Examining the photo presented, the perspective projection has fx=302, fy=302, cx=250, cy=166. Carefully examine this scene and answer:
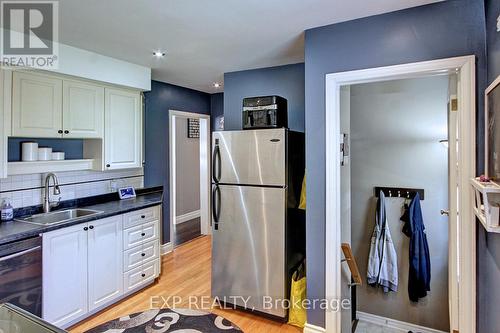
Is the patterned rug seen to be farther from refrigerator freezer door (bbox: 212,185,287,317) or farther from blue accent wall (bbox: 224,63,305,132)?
blue accent wall (bbox: 224,63,305,132)

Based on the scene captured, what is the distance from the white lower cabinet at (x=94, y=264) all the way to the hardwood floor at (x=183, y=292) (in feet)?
0.32

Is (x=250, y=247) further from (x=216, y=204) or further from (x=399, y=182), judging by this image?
(x=399, y=182)

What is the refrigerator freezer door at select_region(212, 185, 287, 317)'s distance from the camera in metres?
2.72

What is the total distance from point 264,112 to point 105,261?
208cm

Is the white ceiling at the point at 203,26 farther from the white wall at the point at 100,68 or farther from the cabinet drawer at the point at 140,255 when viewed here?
the cabinet drawer at the point at 140,255

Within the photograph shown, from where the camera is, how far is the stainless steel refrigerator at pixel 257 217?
2705mm

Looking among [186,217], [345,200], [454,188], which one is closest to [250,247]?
[345,200]

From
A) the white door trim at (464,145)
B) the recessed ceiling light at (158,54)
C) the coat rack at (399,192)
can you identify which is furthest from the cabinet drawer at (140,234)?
the coat rack at (399,192)

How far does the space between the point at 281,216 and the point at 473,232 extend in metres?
1.37

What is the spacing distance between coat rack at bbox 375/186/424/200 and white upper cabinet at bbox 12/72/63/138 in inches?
132

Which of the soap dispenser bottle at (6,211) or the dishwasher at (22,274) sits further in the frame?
the soap dispenser bottle at (6,211)

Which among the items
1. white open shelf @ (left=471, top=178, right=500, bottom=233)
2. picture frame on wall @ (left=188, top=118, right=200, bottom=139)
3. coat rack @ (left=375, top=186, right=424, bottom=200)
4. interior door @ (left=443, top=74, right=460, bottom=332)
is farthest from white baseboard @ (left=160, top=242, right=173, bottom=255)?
white open shelf @ (left=471, top=178, right=500, bottom=233)

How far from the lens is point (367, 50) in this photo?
88.6 inches

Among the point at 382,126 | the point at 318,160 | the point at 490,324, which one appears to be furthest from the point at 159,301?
the point at 382,126
